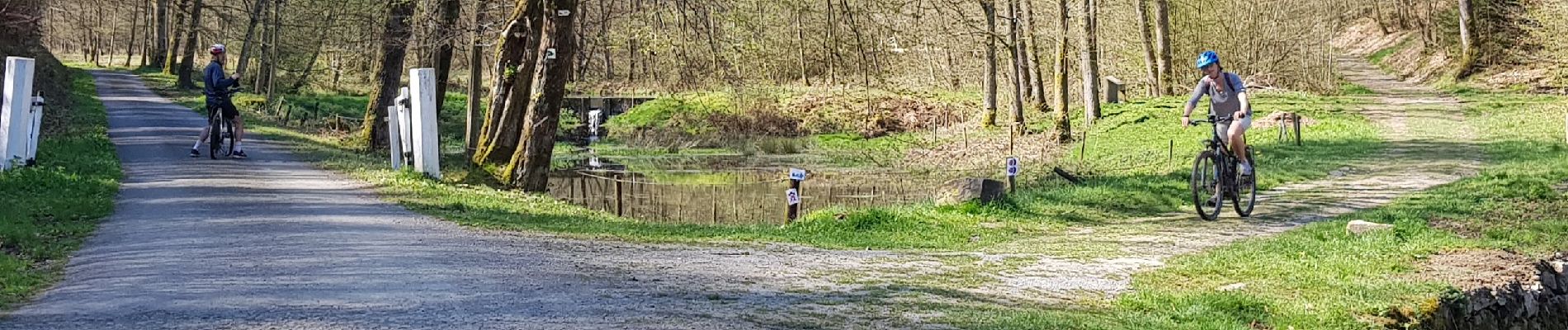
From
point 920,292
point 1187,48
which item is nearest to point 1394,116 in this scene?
point 1187,48

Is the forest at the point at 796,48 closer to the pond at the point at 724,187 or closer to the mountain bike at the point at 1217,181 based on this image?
the pond at the point at 724,187

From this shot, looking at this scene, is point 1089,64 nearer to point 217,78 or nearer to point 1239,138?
→ point 1239,138

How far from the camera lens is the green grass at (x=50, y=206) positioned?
8914 mm

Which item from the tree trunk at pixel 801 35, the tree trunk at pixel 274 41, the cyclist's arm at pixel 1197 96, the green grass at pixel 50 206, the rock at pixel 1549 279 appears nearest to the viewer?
the green grass at pixel 50 206

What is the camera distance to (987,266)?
10117 millimetres

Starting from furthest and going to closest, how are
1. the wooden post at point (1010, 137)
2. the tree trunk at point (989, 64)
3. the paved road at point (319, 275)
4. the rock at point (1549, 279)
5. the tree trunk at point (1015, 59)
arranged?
the tree trunk at point (1015, 59) → the tree trunk at point (989, 64) → the wooden post at point (1010, 137) → the rock at point (1549, 279) → the paved road at point (319, 275)

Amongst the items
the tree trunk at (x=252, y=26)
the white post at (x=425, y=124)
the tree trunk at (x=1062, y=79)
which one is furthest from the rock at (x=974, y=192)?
the tree trunk at (x=252, y=26)

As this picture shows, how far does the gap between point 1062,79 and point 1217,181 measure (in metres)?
17.6

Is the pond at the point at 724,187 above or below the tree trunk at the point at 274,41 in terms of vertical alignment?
below

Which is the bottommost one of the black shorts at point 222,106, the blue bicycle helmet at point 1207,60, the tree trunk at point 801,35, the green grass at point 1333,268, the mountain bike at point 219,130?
the green grass at point 1333,268

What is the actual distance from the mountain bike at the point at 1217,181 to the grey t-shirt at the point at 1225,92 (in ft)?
0.41

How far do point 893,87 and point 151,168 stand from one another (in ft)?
83.1

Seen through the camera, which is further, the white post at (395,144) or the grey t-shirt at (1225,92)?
the white post at (395,144)

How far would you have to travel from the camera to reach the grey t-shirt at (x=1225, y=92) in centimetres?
1259
